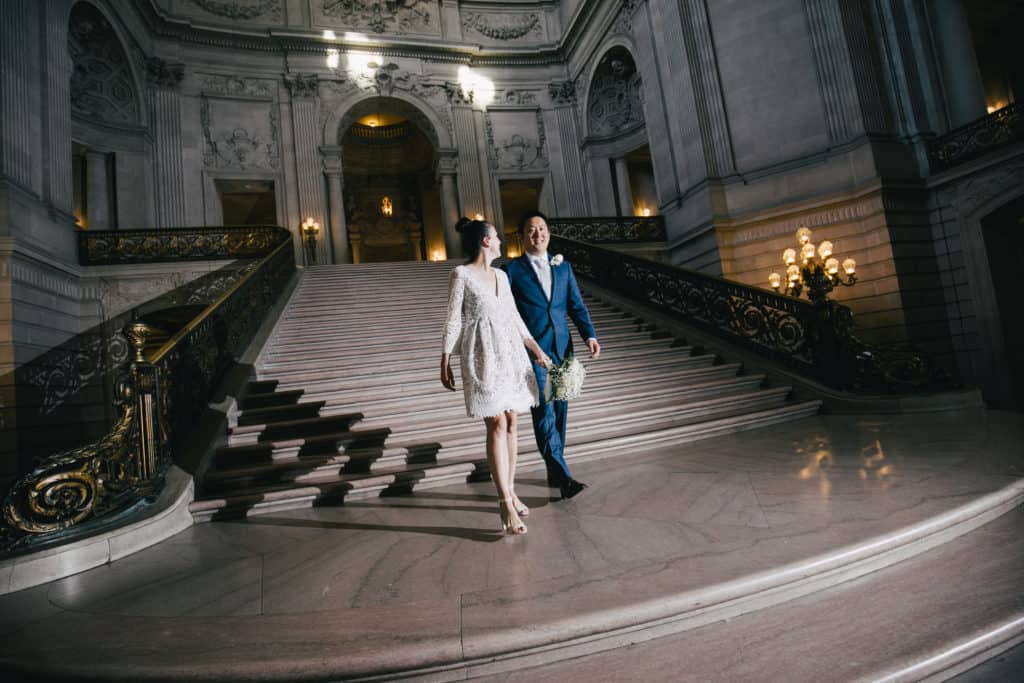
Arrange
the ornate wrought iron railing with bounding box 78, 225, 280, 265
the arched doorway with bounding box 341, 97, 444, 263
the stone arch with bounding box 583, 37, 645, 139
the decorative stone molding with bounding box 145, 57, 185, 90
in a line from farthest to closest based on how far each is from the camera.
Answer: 1. the arched doorway with bounding box 341, 97, 444, 263
2. the stone arch with bounding box 583, 37, 645, 139
3. the decorative stone molding with bounding box 145, 57, 185, 90
4. the ornate wrought iron railing with bounding box 78, 225, 280, 265

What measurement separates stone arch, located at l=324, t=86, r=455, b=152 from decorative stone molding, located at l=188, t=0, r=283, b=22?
11.8 ft

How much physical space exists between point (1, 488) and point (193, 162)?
10819 millimetres

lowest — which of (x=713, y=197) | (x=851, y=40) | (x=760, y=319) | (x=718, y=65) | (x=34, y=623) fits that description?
(x=34, y=623)

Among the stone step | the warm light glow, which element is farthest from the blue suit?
the warm light glow

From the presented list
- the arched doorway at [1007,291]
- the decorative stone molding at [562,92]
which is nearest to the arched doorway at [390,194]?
the decorative stone molding at [562,92]

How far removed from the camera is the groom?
Answer: 10.2 ft

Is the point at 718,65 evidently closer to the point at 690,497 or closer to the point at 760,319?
Result: the point at 760,319

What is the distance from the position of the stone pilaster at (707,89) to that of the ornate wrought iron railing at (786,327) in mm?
5014

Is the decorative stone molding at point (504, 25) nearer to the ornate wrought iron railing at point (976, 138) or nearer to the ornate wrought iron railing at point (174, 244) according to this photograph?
the ornate wrought iron railing at point (174, 244)

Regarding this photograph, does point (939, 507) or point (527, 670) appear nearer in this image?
point (527, 670)

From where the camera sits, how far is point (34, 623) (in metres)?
1.98

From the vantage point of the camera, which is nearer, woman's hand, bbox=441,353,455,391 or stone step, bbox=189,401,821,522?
woman's hand, bbox=441,353,455,391

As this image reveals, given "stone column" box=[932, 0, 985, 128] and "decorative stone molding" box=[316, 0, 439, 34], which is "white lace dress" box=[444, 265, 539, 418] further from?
"decorative stone molding" box=[316, 0, 439, 34]

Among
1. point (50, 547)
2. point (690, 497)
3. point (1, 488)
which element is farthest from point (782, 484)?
point (1, 488)
